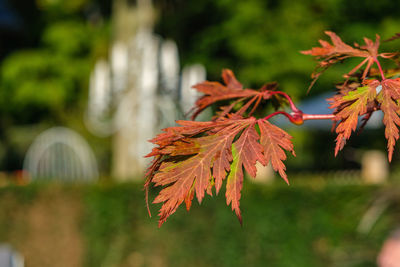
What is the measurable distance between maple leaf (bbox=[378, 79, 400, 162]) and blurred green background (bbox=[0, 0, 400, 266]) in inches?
39.7

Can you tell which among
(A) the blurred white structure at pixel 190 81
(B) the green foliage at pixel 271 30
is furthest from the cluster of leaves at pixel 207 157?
(B) the green foliage at pixel 271 30

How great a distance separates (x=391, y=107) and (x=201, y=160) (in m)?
0.36

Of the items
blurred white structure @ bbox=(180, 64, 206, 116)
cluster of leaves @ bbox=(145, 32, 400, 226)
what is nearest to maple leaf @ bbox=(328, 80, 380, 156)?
cluster of leaves @ bbox=(145, 32, 400, 226)

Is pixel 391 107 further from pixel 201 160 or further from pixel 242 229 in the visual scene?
pixel 242 229

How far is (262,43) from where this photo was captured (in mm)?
12422

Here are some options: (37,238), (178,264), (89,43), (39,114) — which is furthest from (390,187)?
(39,114)

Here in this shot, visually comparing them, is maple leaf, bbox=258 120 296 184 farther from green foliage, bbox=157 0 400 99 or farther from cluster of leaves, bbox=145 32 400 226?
green foliage, bbox=157 0 400 99

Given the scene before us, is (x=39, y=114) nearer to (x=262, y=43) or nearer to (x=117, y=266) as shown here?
(x=262, y=43)

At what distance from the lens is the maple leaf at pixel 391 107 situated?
1.07 m

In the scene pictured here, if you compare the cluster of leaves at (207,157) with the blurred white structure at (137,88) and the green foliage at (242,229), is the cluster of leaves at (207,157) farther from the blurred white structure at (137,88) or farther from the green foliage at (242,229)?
the blurred white structure at (137,88)

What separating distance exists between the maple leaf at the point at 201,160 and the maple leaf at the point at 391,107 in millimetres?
184

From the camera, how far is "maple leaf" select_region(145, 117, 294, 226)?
105 centimetres

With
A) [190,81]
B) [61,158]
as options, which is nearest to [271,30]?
[190,81]

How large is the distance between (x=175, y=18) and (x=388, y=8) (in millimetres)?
5309
